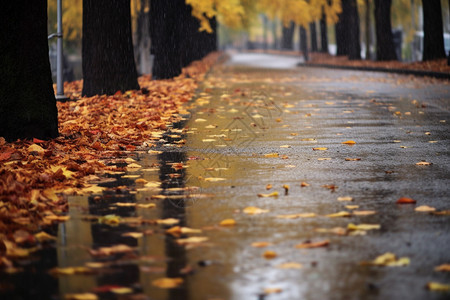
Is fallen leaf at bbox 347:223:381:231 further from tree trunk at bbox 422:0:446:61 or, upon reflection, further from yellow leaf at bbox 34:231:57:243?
tree trunk at bbox 422:0:446:61

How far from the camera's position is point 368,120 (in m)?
14.0

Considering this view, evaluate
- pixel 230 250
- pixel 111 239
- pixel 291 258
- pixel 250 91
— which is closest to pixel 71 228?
pixel 111 239

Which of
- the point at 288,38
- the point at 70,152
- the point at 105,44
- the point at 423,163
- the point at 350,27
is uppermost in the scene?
the point at 288,38

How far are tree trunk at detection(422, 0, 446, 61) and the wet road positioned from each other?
2145 cm

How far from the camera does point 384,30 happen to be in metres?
39.6

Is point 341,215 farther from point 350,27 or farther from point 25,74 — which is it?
point 350,27

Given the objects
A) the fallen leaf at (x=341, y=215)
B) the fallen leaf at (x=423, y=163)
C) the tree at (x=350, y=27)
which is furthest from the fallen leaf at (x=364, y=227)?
the tree at (x=350, y=27)

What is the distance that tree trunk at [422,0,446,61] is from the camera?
107 ft

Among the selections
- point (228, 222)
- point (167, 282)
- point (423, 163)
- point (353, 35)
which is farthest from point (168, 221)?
point (353, 35)

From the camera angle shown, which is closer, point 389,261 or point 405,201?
point 389,261

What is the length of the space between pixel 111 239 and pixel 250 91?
17183 millimetres

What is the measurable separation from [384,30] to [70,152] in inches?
1281

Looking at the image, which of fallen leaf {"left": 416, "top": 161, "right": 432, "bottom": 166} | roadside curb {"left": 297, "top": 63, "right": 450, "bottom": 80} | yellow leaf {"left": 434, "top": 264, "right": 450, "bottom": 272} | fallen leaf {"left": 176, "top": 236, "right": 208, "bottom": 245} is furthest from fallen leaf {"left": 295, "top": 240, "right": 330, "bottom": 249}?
roadside curb {"left": 297, "top": 63, "right": 450, "bottom": 80}

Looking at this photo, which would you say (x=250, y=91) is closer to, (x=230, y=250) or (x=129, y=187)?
(x=129, y=187)
